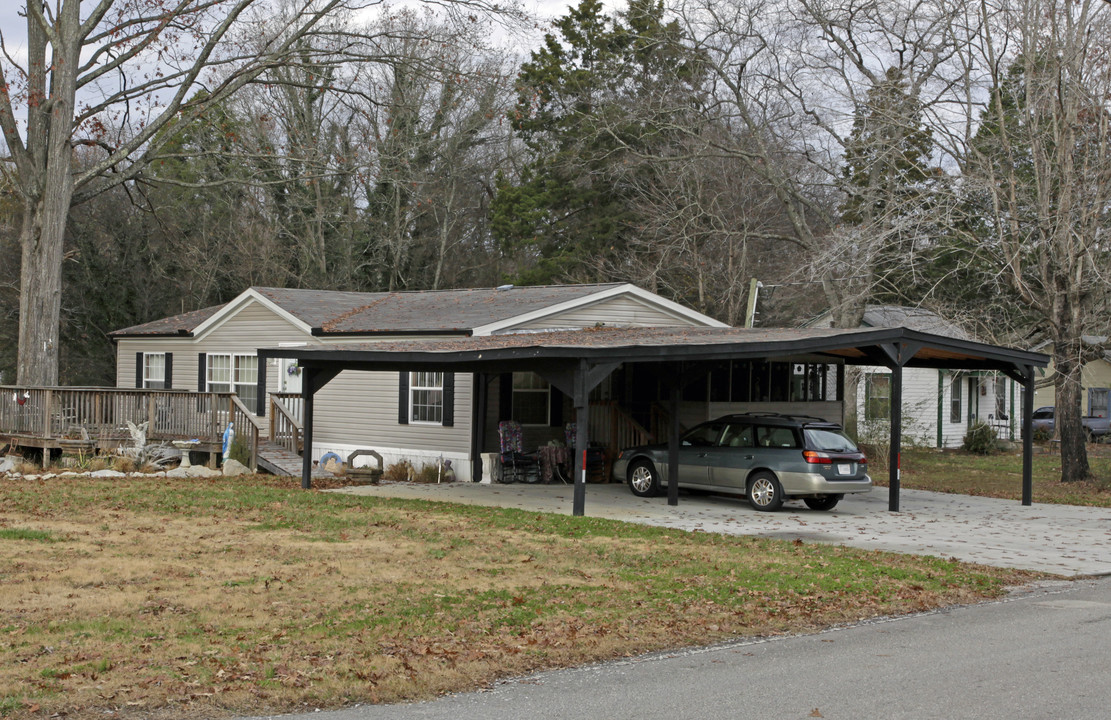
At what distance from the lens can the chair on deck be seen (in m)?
22.5

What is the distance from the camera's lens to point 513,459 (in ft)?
74.0

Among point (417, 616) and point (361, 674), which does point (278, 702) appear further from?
point (417, 616)

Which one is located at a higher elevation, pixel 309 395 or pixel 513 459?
pixel 309 395

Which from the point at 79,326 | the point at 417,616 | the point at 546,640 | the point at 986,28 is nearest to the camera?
the point at 546,640

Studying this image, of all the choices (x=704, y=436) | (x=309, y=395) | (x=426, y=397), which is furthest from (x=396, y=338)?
(x=704, y=436)

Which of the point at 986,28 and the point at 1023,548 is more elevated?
the point at 986,28

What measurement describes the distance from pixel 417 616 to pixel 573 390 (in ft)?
25.1

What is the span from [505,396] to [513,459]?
1531mm

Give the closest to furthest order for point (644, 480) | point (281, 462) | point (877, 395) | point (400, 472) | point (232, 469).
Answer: point (644, 480), point (232, 469), point (400, 472), point (281, 462), point (877, 395)

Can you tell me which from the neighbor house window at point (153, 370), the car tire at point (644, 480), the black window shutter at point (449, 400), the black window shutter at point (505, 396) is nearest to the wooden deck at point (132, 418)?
the black window shutter at point (449, 400)

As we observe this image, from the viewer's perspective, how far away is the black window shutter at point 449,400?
2328 centimetres

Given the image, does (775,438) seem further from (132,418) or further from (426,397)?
(132,418)

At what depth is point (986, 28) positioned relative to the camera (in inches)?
916

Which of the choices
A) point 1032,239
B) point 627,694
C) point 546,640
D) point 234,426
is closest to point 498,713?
point 627,694
